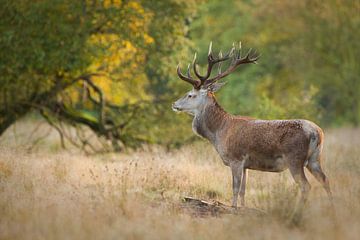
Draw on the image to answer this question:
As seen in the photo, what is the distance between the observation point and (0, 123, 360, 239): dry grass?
643 cm

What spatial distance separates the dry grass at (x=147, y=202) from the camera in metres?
6.43

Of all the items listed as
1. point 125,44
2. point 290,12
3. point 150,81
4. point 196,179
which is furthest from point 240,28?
point 196,179

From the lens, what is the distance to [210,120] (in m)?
10.0

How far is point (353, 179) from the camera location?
10.1m

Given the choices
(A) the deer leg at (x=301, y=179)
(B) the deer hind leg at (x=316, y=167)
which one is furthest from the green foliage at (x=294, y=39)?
(A) the deer leg at (x=301, y=179)

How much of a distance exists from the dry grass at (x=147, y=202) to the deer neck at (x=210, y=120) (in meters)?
0.79

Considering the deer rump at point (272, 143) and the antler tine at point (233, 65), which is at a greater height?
the antler tine at point (233, 65)

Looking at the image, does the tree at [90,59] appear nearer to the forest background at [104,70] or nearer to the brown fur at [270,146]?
the forest background at [104,70]

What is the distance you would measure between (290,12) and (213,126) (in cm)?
1675

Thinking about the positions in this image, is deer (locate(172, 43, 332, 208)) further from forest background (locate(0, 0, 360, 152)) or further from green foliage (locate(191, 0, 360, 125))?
green foliage (locate(191, 0, 360, 125))

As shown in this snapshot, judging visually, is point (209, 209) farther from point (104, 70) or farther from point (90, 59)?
point (104, 70)

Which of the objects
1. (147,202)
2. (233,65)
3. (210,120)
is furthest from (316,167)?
(233,65)

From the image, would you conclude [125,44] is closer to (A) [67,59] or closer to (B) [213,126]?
(A) [67,59]

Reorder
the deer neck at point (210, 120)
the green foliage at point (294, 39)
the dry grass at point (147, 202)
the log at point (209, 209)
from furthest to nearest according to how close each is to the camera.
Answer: the green foliage at point (294, 39), the deer neck at point (210, 120), the log at point (209, 209), the dry grass at point (147, 202)
